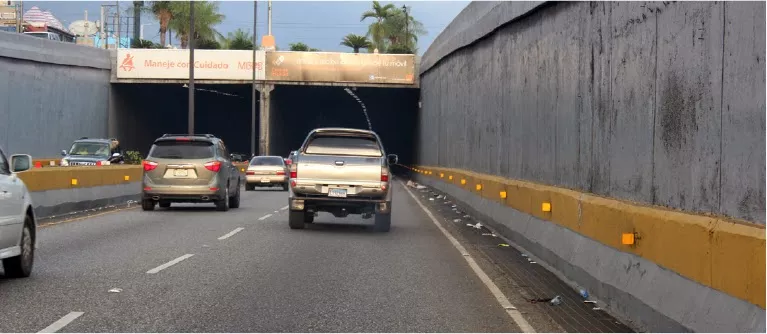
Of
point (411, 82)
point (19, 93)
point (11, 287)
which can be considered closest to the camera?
point (11, 287)

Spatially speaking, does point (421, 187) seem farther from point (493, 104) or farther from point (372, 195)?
point (372, 195)

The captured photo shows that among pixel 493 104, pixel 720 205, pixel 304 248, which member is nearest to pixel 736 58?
pixel 720 205

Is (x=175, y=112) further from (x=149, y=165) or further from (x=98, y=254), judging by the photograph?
(x=98, y=254)

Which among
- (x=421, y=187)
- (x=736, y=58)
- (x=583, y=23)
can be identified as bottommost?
(x=421, y=187)

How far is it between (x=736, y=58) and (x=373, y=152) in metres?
11.9

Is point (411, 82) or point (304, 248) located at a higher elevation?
point (411, 82)

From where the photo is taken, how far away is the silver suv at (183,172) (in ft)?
76.1

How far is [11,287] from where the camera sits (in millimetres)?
10570

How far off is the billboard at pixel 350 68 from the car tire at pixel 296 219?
36237 millimetres

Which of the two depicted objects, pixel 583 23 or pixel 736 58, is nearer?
pixel 736 58

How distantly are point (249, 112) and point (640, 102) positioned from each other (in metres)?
68.2

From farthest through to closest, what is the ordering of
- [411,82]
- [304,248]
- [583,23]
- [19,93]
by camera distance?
[411,82]
[19,93]
[304,248]
[583,23]

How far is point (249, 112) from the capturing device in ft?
255

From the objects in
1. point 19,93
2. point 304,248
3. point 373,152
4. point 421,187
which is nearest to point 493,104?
point 373,152
